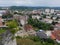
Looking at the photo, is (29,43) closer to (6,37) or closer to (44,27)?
(6,37)

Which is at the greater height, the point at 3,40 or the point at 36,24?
the point at 3,40

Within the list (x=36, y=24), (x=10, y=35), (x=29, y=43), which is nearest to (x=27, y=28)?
(x=36, y=24)

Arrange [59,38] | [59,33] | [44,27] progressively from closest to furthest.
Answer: [59,38] < [59,33] < [44,27]

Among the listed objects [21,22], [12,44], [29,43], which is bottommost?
[21,22]

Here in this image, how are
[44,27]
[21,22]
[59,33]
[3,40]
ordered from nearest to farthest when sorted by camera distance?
[3,40]
[59,33]
[44,27]
[21,22]

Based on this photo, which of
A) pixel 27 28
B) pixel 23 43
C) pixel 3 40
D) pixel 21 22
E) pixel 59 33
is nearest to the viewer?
pixel 3 40

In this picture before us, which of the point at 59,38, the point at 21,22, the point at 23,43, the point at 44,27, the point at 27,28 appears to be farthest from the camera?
the point at 21,22

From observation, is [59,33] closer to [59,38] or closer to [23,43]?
[59,38]

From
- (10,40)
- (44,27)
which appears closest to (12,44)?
(10,40)

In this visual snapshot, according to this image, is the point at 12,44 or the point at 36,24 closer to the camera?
the point at 12,44
